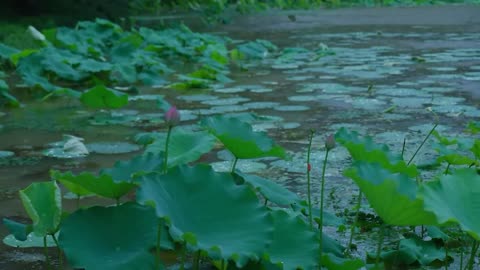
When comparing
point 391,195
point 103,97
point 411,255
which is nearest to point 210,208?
point 391,195

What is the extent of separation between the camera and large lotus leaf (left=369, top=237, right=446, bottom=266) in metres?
1.27

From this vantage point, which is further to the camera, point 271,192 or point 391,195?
point 271,192

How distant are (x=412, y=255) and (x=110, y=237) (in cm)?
52

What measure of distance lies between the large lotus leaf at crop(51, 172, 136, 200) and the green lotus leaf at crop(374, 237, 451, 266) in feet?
1.56

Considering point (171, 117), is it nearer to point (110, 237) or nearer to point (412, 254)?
point (110, 237)

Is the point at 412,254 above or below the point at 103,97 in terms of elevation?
above

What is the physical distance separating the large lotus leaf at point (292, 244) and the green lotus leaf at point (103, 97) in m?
1.47

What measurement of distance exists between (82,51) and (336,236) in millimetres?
2936

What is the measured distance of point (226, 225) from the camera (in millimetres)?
960

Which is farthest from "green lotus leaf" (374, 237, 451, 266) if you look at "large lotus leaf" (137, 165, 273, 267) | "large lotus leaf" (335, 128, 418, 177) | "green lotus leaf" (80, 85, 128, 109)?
"green lotus leaf" (80, 85, 128, 109)

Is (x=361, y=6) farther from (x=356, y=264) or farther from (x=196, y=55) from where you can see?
(x=356, y=264)

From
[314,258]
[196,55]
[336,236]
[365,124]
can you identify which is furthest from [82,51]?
[314,258]

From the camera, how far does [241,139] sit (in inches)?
46.1

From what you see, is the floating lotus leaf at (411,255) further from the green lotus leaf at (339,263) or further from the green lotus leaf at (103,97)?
the green lotus leaf at (103,97)
